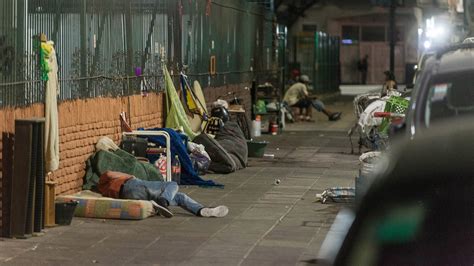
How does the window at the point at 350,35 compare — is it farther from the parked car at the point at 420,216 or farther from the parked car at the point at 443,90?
the parked car at the point at 420,216

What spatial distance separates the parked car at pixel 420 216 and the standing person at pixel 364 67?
6203 cm

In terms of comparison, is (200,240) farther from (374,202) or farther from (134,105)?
(374,202)

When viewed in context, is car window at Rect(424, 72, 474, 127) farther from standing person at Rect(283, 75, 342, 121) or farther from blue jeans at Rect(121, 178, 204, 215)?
standing person at Rect(283, 75, 342, 121)

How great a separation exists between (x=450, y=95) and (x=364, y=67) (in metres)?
56.6

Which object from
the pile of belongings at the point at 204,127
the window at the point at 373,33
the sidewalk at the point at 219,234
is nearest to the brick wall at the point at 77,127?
the sidewalk at the point at 219,234

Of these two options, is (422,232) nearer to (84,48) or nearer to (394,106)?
(394,106)

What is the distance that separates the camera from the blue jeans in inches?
489

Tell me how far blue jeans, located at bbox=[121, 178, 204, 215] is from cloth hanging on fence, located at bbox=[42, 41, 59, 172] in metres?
1.14

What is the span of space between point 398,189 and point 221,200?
439 inches

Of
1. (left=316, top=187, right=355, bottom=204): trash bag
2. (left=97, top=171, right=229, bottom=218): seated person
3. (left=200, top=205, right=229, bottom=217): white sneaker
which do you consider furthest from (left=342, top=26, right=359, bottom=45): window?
(left=200, top=205, right=229, bottom=217): white sneaker

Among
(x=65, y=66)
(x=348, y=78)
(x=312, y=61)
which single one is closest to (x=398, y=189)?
(x=65, y=66)

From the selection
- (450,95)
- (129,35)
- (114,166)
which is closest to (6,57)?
(114,166)

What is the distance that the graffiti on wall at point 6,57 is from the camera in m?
10.9

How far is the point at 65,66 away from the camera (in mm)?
13117
